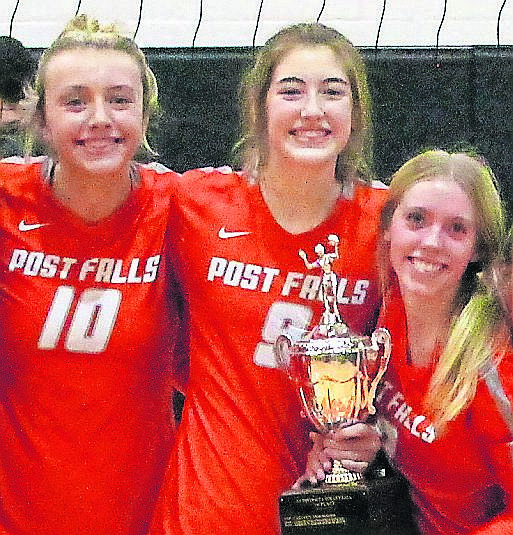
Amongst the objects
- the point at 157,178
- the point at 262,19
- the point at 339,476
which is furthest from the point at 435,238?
the point at 262,19

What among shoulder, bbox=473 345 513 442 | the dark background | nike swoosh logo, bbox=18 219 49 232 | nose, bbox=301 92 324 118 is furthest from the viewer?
the dark background

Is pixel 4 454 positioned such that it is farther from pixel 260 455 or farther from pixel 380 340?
pixel 380 340

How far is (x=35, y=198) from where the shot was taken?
6.16 feet

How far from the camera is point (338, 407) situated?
1715 mm

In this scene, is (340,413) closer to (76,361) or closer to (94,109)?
(76,361)

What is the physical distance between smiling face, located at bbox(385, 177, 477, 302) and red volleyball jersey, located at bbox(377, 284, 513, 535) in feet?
0.38

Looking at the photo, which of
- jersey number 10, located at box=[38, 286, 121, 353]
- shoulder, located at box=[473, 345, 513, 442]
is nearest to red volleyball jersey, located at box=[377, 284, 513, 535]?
shoulder, located at box=[473, 345, 513, 442]

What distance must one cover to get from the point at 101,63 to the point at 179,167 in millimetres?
964

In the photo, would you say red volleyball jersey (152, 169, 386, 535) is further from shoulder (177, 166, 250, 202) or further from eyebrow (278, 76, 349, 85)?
eyebrow (278, 76, 349, 85)

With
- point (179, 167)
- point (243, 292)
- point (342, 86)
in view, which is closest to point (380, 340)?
point (243, 292)

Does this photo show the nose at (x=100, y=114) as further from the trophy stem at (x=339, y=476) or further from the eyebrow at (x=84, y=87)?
the trophy stem at (x=339, y=476)

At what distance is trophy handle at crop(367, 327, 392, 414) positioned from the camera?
5.46 feet

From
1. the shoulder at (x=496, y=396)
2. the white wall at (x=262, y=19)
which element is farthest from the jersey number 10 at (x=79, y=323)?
the white wall at (x=262, y=19)

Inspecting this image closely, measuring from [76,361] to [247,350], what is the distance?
1.05ft
